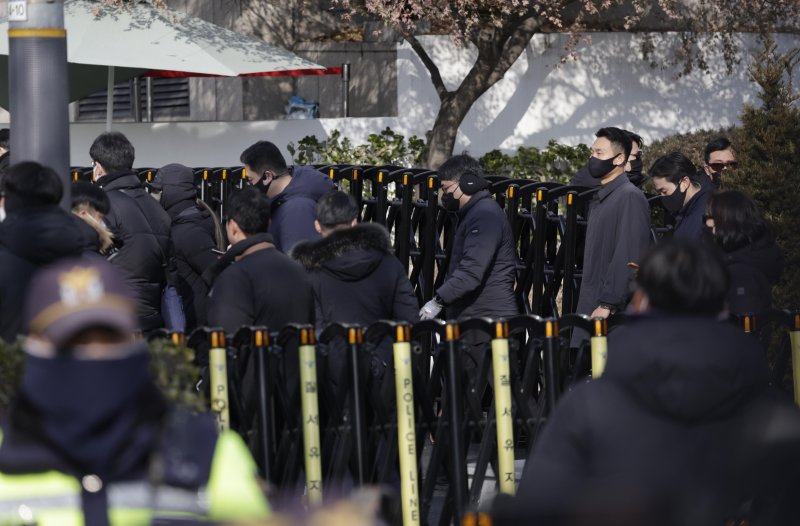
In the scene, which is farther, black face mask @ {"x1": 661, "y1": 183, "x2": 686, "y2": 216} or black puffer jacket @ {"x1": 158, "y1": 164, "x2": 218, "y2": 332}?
black face mask @ {"x1": 661, "y1": 183, "x2": 686, "y2": 216}

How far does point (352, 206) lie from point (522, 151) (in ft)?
36.4

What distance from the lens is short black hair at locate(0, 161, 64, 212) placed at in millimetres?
5371

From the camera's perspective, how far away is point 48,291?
2.74 meters

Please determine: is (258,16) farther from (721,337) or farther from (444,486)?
(721,337)

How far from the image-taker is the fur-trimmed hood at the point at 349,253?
673 centimetres

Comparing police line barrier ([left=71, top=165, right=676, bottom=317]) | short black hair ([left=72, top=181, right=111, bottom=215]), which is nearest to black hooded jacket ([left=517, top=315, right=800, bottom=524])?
short black hair ([left=72, top=181, right=111, bottom=215])

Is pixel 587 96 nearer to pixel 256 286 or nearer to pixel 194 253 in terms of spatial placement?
pixel 194 253

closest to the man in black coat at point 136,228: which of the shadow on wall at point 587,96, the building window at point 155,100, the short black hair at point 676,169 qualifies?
the short black hair at point 676,169

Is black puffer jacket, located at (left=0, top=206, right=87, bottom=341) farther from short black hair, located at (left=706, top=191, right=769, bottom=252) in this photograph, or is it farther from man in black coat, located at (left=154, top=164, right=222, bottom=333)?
short black hair, located at (left=706, top=191, right=769, bottom=252)

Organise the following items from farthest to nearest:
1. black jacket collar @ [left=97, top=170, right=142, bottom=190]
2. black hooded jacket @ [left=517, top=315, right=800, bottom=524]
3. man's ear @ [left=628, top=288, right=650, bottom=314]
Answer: black jacket collar @ [left=97, top=170, right=142, bottom=190] → man's ear @ [left=628, top=288, right=650, bottom=314] → black hooded jacket @ [left=517, top=315, right=800, bottom=524]

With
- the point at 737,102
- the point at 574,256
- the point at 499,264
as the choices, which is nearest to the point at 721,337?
the point at 499,264

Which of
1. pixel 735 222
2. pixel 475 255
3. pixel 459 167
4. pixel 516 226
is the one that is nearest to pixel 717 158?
pixel 516 226

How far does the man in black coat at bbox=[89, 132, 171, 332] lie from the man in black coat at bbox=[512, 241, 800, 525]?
15.1 ft

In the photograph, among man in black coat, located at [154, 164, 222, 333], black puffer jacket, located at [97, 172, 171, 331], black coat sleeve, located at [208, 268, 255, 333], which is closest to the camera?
black coat sleeve, located at [208, 268, 255, 333]
